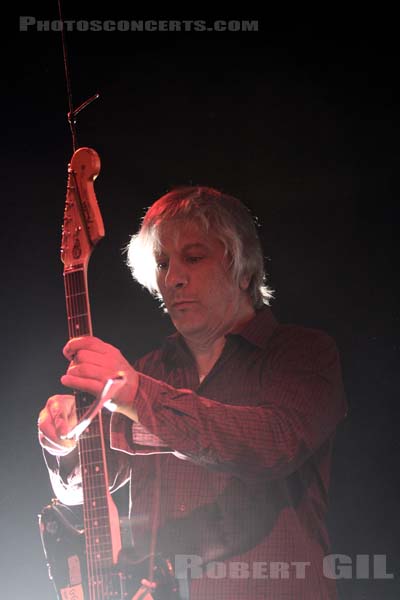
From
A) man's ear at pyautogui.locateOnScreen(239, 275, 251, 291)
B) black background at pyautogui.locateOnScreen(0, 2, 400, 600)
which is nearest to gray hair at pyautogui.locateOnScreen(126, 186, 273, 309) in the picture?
man's ear at pyautogui.locateOnScreen(239, 275, 251, 291)

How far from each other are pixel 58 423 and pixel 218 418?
432mm

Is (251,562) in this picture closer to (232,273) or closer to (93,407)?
(93,407)

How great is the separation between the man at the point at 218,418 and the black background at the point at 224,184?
0.66 ft

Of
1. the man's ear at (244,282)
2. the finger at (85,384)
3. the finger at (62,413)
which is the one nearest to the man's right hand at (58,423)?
the finger at (62,413)

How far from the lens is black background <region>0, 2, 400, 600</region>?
200 cm

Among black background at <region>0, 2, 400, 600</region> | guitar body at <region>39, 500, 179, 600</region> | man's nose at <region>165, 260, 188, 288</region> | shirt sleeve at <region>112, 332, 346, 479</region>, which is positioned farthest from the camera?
black background at <region>0, 2, 400, 600</region>

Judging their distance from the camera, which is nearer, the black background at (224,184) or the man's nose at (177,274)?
the man's nose at (177,274)

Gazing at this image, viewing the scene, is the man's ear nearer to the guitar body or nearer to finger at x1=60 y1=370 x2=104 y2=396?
finger at x1=60 y1=370 x2=104 y2=396

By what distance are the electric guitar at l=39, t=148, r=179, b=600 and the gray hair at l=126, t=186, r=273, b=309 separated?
223 mm

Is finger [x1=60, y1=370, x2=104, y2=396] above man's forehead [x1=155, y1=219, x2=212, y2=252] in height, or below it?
below

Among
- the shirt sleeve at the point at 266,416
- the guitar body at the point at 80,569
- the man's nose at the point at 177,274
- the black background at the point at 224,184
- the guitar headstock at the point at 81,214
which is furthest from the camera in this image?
the black background at the point at 224,184

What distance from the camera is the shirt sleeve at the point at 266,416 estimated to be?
4.69 ft

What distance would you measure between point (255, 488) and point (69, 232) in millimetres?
696

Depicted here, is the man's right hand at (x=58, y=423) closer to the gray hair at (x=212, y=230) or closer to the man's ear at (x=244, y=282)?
the gray hair at (x=212, y=230)
